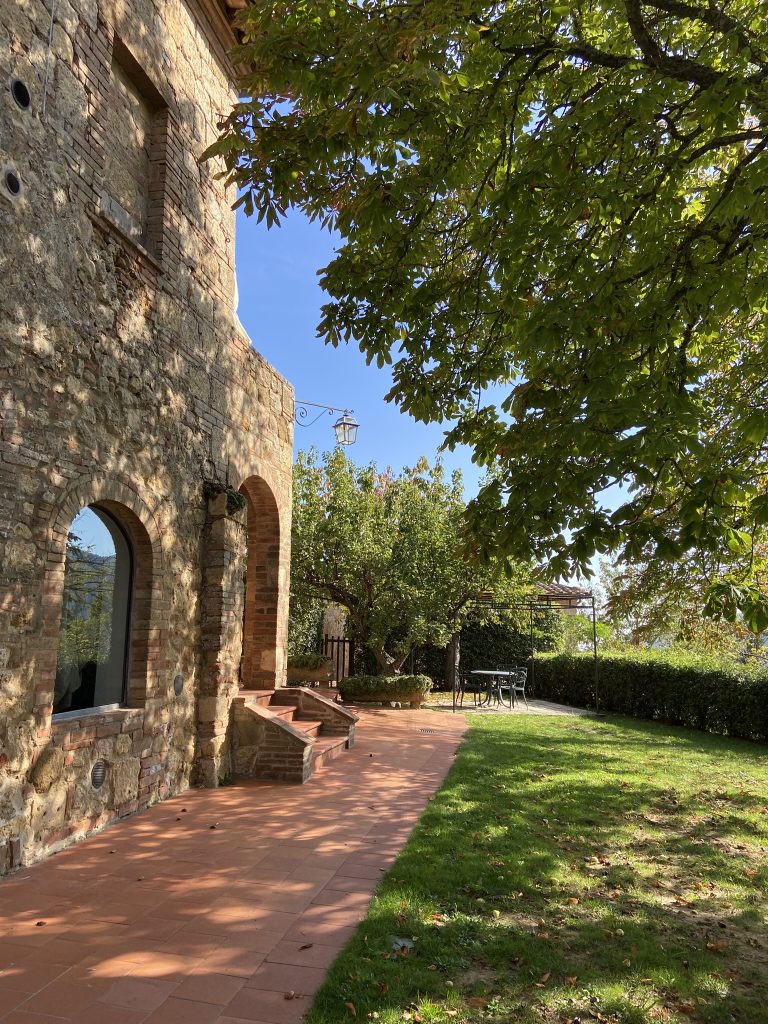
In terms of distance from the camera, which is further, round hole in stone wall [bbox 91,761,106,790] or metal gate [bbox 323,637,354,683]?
metal gate [bbox 323,637,354,683]

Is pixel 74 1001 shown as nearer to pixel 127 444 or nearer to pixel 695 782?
pixel 127 444

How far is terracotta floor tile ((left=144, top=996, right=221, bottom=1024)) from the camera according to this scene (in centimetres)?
270

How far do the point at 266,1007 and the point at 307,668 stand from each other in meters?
13.8

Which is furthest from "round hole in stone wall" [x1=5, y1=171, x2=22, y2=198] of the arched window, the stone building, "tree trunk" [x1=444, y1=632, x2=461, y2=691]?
"tree trunk" [x1=444, y1=632, x2=461, y2=691]

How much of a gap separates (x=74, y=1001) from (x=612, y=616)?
7379 millimetres

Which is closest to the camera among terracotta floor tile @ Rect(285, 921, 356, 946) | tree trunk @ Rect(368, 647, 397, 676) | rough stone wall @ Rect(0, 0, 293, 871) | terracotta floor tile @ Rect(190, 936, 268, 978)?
terracotta floor tile @ Rect(190, 936, 268, 978)

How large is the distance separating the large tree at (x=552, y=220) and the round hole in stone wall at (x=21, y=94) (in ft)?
4.48

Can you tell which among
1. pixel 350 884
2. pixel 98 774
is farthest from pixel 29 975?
pixel 98 774

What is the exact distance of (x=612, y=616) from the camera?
28.8 ft

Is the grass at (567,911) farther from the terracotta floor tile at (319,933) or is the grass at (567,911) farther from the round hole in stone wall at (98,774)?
the round hole in stone wall at (98,774)

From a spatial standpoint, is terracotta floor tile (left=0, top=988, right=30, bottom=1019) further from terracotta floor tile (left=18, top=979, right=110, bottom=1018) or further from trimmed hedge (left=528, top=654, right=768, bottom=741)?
trimmed hedge (left=528, top=654, right=768, bottom=741)

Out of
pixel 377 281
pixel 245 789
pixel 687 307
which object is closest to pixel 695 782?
pixel 245 789

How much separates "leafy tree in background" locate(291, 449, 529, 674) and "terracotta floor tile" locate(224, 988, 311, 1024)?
1113 centimetres

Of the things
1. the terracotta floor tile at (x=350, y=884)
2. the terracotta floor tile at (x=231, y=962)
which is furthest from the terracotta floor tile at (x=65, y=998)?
the terracotta floor tile at (x=350, y=884)
